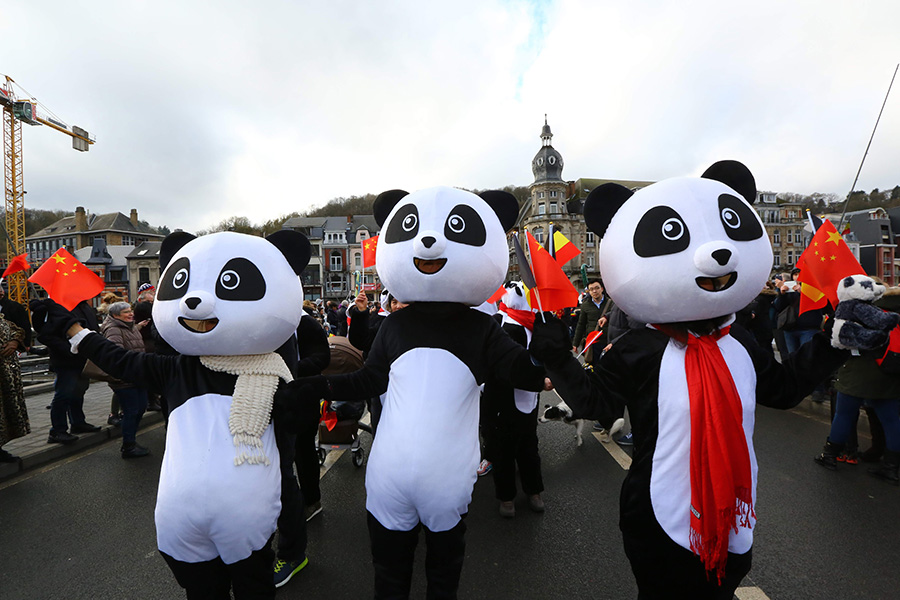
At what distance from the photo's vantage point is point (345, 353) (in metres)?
3.87

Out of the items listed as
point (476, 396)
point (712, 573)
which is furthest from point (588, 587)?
point (476, 396)

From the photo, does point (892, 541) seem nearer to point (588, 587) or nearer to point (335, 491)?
point (588, 587)

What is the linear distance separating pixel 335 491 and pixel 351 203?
210 ft

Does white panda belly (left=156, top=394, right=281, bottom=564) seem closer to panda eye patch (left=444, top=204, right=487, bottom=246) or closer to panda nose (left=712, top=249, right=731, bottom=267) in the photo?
panda eye patch (left=444, top=204, right=487, bottom=246)

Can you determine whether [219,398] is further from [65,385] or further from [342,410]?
[65,385]

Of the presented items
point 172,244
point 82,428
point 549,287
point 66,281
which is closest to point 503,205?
point 549,287

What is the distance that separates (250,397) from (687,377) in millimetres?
1921

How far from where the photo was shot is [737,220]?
1.80 metres

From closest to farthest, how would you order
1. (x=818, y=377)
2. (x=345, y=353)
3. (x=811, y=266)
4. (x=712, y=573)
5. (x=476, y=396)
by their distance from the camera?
(x=712, y=573) → (x=818, y=377) → (x=476, y=396) → (x=811, y=266) → (x=345, y=353)

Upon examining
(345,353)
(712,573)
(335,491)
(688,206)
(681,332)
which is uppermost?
(688,206)

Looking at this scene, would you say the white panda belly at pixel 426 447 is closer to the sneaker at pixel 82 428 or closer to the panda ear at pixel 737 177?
the panda ear at pixel 737 177

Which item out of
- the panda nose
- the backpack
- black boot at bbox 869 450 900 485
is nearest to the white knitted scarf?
the backpack

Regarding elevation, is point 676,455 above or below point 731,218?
below

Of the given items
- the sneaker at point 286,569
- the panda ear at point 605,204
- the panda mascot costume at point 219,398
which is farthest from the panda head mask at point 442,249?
the sneaker at point 286,569
